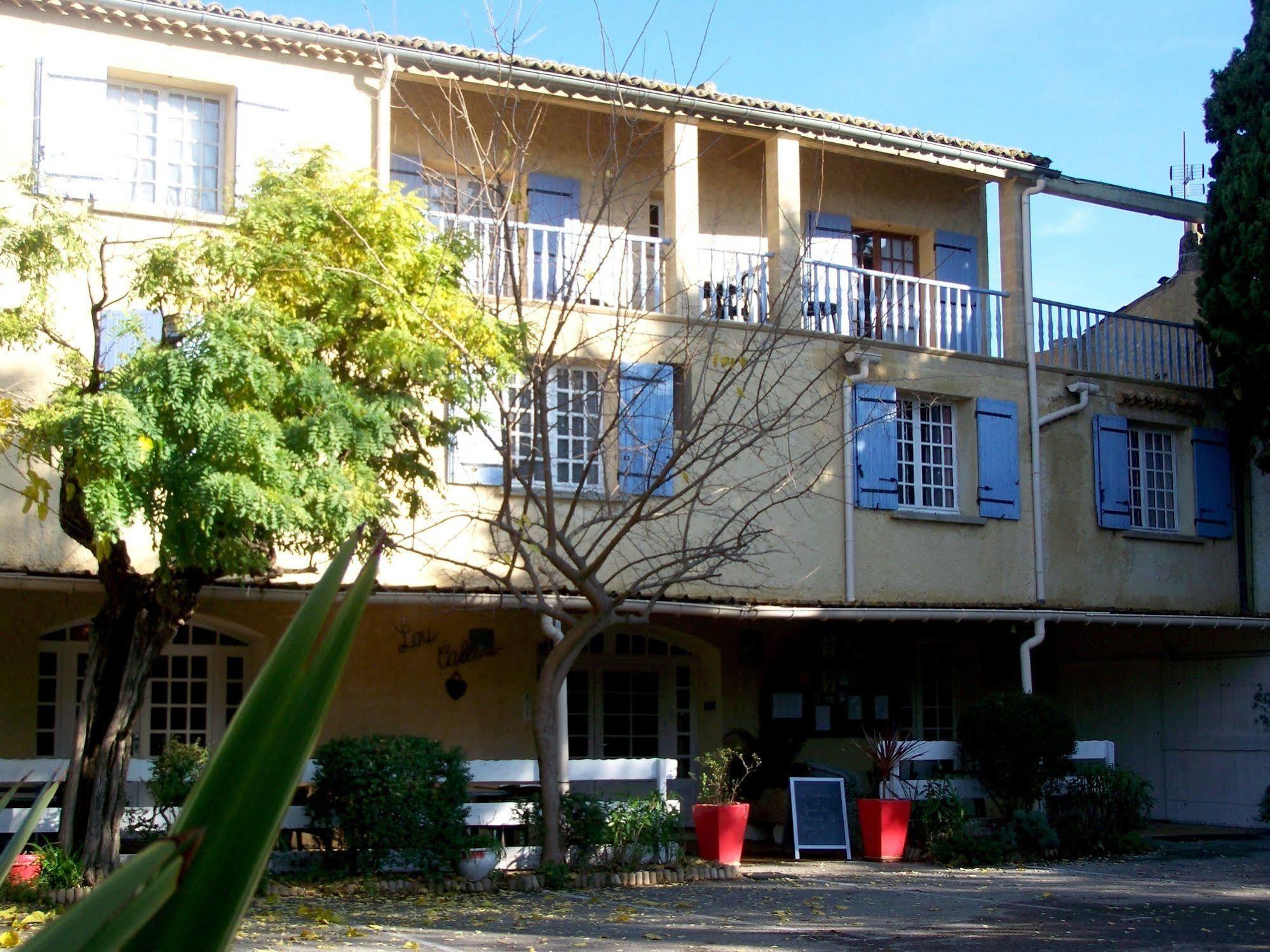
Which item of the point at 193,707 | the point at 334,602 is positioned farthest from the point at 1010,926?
the point at 334,602

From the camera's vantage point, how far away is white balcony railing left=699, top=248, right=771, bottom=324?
15.8 metres

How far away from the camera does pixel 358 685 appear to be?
14742 mm

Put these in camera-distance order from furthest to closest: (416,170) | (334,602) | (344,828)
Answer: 1. (416,170)
2. (344,828)
3. (334,602)

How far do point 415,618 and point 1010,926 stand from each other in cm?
700

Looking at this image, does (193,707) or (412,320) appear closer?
(412,320)

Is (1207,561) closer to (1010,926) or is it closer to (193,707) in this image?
(1010,926)

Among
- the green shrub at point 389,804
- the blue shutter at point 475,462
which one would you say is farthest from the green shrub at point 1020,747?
the green shrub at point 389,804

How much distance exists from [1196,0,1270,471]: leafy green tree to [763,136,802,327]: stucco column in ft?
18.2

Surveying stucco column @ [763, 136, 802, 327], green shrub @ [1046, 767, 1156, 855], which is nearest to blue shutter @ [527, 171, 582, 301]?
stucco column @ [763, 136, 802, 327]

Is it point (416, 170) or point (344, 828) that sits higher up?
point (416, 170)

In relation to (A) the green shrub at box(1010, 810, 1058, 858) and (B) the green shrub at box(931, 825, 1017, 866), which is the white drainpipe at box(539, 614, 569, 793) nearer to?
(B) the green shrub at box(931, 825, 1017, 866)

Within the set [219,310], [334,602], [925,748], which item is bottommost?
[925,748]

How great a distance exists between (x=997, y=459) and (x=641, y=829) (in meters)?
7.46

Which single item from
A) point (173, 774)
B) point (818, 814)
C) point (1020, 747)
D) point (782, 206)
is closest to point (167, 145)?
point (173, 774)
